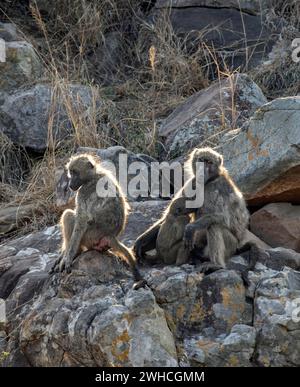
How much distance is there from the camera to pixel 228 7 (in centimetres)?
1222

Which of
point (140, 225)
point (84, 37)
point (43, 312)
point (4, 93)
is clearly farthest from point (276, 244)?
point (84, 37)

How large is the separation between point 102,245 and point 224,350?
128 centimetres

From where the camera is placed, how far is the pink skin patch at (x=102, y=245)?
6750mm

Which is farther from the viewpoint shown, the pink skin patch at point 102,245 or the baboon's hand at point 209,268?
the pink skin patch at point 102,245

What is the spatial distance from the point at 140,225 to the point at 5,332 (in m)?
1.71

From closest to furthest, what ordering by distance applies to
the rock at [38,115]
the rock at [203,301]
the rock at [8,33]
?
the rock at [203,301] < the rock at [38,115] < the rock at [8,33]

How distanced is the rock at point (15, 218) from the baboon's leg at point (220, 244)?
319 cm

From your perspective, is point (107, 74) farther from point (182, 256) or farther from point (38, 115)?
point (182, 256)

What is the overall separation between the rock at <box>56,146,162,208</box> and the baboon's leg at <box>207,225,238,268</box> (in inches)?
83.5

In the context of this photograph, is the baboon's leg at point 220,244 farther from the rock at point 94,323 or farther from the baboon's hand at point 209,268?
the rock at point 94,323

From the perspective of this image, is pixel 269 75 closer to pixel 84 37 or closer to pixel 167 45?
pixel 167 45

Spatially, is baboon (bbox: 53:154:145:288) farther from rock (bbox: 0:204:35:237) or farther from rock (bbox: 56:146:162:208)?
rock (bbox: 0:204:35:237)

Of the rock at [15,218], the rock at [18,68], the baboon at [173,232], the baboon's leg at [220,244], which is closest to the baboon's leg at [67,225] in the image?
the baboon at [173,232]

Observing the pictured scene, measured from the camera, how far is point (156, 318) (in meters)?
6.14
